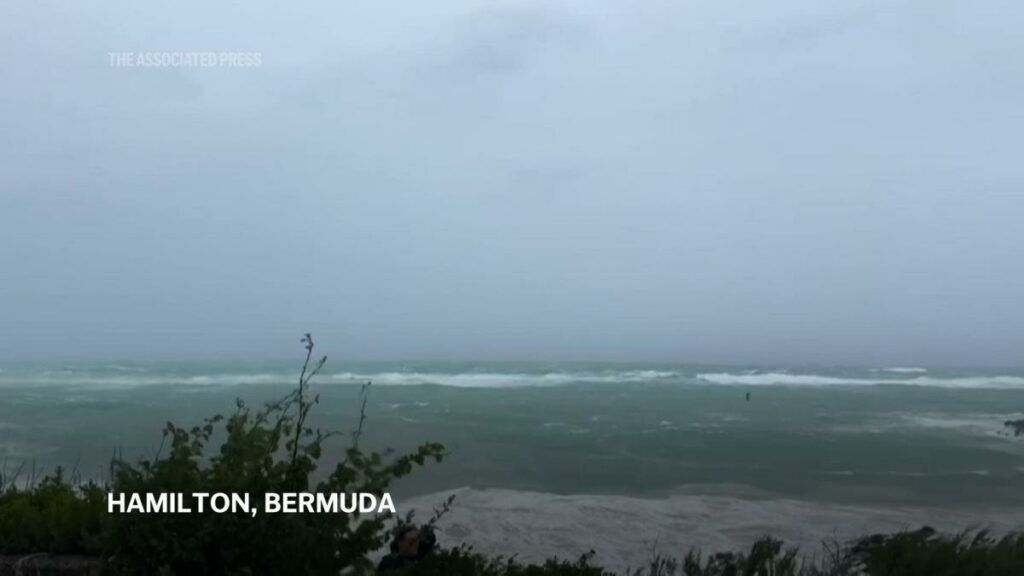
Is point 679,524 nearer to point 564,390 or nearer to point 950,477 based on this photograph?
point 950,477

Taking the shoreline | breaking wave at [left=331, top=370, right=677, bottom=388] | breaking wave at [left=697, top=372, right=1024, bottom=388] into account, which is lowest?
the shoreline

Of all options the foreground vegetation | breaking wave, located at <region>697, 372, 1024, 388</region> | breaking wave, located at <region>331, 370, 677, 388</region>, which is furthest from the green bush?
breaking wave, located at <region>697, 372, 1024, 388</region>

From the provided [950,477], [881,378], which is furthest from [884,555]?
[881,378]

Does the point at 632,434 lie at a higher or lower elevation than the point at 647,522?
higher

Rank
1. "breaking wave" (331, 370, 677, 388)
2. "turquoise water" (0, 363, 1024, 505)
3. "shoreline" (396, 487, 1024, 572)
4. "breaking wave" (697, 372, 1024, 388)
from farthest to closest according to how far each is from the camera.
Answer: "breaking wave" (697, 372, 1024, 388) < "breaking wave" (331, 370, 677, 388) < "turquoise water" (0, 363, 1024, 505) < "shoreline" (396, 487, 1024, 572)

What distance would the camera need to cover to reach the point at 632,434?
20.7 meters

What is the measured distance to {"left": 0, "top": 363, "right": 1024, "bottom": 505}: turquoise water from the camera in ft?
48.5

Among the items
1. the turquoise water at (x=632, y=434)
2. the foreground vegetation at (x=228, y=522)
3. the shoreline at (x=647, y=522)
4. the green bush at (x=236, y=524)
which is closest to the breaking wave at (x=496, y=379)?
the turquoise water at (x=632, y=434)

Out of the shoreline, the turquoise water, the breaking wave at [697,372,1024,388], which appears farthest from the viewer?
the breaking wave at [697,372,1024,388]

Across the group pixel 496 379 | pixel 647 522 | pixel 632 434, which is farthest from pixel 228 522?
pixel 496 379

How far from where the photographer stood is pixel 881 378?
171 ft

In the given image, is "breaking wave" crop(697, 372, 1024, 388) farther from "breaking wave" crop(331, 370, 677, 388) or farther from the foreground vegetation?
the foreground vegetation

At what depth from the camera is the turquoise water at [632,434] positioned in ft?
48.5

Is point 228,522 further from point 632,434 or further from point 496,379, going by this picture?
point 496,379
